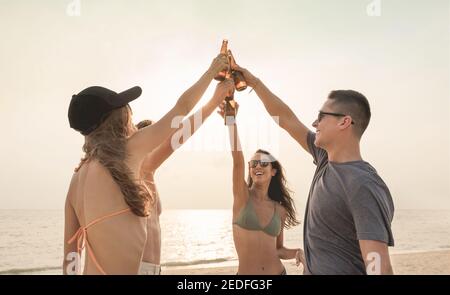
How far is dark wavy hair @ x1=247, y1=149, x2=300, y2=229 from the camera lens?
600cm

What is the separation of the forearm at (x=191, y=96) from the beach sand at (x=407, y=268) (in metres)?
15.8

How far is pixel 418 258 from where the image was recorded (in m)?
23.5

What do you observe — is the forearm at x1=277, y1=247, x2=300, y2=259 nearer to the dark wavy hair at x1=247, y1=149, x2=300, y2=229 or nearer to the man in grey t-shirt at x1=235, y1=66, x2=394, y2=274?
the dark wavy hair at x1=247, y1=149, x2=300, y2=229

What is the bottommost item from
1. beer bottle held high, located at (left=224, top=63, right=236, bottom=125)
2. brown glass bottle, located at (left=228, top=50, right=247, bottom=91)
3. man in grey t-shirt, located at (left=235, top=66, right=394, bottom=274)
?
man in grey t-shirt, located at (left=235, top=66, right=394, bottom=274)

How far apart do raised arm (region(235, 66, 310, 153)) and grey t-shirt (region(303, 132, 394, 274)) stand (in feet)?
2.39

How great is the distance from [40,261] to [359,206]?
26.5 metres

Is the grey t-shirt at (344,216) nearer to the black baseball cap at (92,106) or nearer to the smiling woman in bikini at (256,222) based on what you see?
the black baseball cap at (92,106)

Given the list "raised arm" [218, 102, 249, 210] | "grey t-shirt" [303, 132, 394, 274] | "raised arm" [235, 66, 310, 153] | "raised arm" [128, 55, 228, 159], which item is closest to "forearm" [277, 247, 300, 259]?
"raised arm" [218, 102, 249, 210]

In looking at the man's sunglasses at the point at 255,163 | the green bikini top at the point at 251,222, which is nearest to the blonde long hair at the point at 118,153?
the green bikini top at the point at 251,222

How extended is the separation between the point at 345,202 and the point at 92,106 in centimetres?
175

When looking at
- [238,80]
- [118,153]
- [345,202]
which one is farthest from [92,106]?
[238,80]
